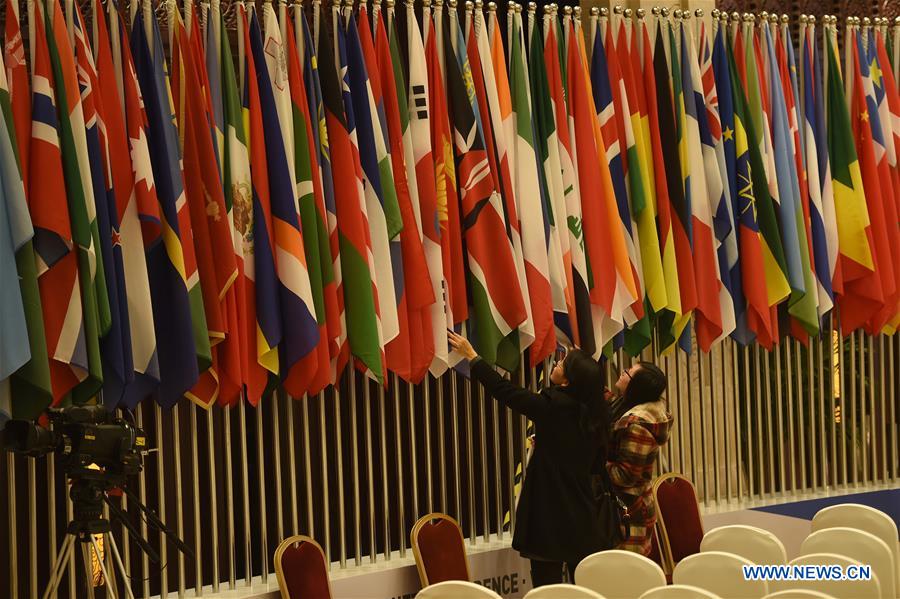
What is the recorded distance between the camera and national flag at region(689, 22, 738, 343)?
6.66 metres

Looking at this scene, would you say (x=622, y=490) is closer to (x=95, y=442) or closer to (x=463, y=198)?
(x=463, y=198)

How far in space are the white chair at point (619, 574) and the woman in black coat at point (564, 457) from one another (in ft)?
2.99

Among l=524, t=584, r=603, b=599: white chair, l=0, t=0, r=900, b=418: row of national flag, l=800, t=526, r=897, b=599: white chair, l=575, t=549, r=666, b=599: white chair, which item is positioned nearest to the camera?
l=524, t=584, r=603, b=599: white chair

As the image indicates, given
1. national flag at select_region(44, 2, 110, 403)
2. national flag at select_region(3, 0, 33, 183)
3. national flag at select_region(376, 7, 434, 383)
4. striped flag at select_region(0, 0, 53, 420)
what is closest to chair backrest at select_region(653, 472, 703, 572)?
national flag at select_region(376, 7, 434, 383)

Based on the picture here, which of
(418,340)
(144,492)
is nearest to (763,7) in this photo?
(418,340)

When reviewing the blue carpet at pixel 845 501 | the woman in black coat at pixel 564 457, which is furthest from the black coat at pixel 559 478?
the blue carpet at pixel 845 501

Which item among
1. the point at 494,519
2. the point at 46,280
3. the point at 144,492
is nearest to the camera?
the point at 46,280

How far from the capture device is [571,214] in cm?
632

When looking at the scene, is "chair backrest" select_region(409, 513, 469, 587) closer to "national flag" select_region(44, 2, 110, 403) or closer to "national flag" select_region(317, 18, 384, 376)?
"national flag" select_region(317, 18, 384, 376)

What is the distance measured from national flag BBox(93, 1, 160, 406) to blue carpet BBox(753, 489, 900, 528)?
371cm

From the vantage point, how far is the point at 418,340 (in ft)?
19.3

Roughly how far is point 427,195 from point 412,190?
0.08 m

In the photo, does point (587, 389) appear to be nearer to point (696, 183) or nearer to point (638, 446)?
point (638, 446)

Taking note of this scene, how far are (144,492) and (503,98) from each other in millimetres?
2572
